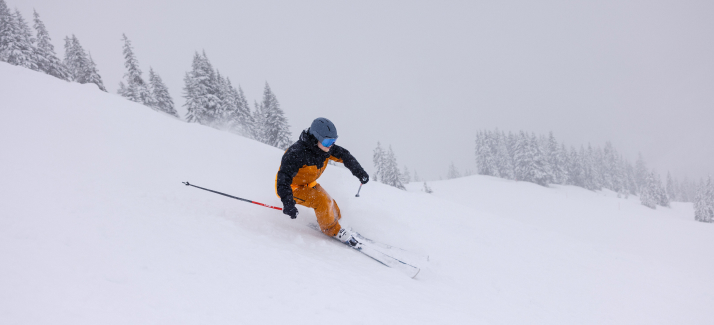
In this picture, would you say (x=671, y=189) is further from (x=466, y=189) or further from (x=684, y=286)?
(x=684, y=286)

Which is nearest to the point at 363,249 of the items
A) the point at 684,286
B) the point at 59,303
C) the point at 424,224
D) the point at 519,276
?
the point at 424,224

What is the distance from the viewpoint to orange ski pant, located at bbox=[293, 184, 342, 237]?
5348mm

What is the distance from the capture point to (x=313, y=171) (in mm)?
5438

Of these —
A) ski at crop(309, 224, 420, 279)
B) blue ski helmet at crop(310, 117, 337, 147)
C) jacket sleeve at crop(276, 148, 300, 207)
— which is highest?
blue ski helmet at crop(310, 117, 337, 147)

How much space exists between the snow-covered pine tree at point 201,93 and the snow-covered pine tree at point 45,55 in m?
10.8

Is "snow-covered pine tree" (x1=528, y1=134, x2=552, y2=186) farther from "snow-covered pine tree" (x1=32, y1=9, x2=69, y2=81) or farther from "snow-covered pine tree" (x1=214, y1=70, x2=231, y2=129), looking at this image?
"snow-covered pine tree" (x1=32, y1=9, x2=69, y2=81)

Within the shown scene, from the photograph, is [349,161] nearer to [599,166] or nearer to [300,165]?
[300,165]

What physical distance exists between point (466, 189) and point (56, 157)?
1690 inches

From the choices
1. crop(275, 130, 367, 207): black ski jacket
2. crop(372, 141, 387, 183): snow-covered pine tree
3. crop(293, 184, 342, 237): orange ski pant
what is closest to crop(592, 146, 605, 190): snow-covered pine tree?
crop(372, 141, 387, 183): snow-covered pine tree

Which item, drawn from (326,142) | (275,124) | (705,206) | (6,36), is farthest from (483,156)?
(6,36)

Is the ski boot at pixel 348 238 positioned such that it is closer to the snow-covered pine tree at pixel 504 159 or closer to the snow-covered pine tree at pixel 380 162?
the snow-covered pine tree at pixel 380 162

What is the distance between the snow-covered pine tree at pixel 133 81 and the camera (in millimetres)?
29891

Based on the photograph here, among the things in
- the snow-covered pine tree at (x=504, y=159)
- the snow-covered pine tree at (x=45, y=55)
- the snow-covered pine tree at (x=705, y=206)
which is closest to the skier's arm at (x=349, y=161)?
the snow-covered pine tree at (x=45, y=55)

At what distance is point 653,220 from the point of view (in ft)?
84.5
